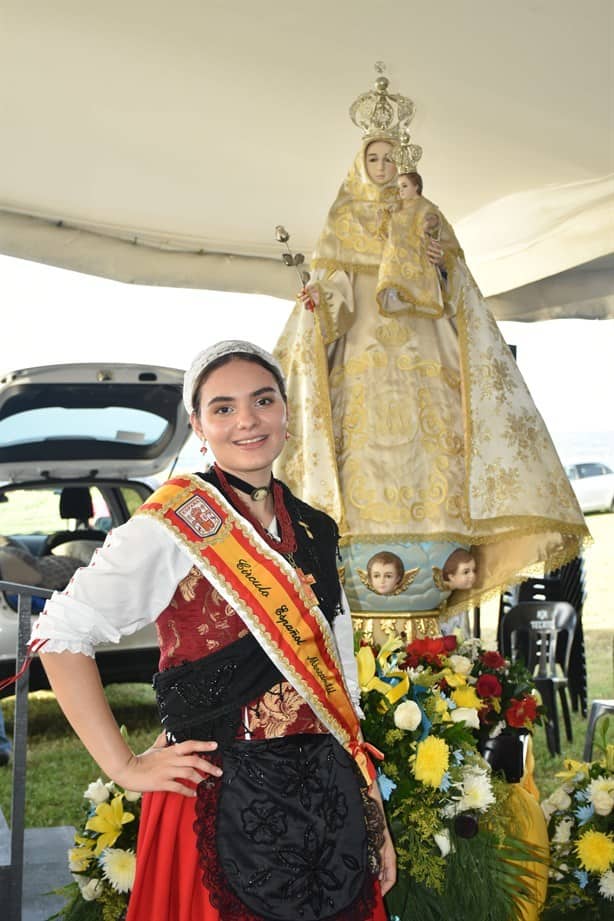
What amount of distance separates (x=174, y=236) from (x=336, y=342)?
195 cm

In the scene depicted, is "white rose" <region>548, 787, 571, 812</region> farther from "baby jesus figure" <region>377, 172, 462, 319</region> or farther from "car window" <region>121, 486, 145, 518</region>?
"car window" <region>121, 486, 145, 518</region>

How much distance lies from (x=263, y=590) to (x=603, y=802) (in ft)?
4.78

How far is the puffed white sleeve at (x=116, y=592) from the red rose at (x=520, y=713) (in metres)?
1.71

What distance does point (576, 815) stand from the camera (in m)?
2.92

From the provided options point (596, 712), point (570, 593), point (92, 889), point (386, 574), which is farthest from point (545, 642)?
point (92, 889)

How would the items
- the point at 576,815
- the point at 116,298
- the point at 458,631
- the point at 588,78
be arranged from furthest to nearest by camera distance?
the point at 116,298
the point at 588,78
the point at 458,631
the point at 576,815

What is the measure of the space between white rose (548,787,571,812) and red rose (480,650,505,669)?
0.39 meters

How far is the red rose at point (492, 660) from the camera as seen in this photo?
10.6ft

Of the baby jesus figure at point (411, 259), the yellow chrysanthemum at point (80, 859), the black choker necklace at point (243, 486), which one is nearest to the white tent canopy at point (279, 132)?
the baby jesus figure at point (411, 259)

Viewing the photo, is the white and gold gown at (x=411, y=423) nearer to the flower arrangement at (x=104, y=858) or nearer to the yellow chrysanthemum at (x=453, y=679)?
the yellow chrysanthemum at (x=453, y=679)

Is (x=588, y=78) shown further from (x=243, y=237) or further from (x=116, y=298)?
(x=116, y=298)

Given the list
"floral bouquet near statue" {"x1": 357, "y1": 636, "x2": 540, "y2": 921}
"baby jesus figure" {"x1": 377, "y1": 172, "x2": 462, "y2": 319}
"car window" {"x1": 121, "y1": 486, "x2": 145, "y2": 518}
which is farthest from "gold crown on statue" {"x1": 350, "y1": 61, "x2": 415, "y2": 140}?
"car window" {"x1": 121, "y1": 486, "x2": 145, "y2": 518}

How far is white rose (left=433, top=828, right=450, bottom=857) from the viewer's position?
2.46 m

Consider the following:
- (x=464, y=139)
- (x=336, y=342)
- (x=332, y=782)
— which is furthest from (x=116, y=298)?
(x=332, y=782)
